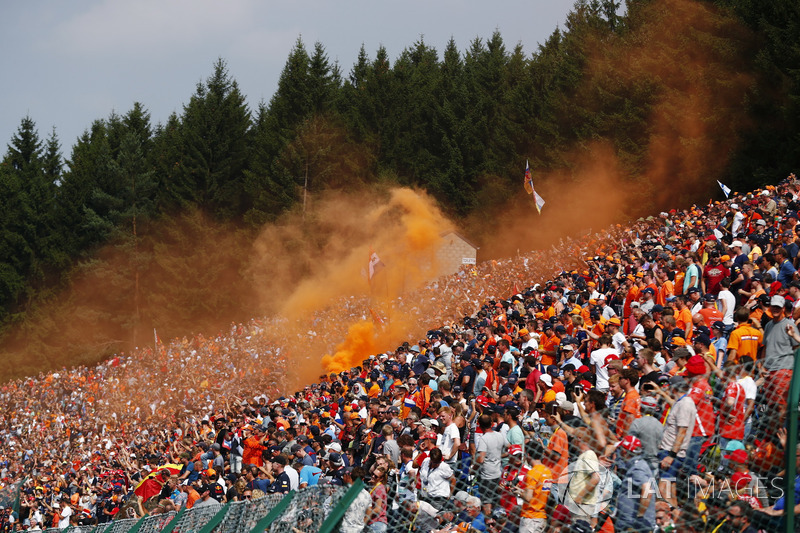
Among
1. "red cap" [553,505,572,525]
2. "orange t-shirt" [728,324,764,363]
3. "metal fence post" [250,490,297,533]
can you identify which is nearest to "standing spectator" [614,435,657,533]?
"red cap" [553,505,572,525]

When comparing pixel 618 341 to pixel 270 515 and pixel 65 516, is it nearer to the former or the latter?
pixel 270 515

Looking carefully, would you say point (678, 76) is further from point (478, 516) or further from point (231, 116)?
point (478, 516)

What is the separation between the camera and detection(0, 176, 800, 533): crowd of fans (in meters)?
5.19

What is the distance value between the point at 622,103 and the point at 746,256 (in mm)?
31052

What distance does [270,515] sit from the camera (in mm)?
5676

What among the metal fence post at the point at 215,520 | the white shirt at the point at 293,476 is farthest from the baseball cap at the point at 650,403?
the white shirt at the point at 293,476

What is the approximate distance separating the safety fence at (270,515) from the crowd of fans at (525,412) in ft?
0.40

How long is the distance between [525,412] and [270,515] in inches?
194

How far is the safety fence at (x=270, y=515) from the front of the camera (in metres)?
5.19

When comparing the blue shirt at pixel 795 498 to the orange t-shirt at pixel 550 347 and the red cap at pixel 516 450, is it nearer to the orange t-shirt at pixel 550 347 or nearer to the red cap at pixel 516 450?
the red cap at pixel 516 450

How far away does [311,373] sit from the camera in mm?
31656

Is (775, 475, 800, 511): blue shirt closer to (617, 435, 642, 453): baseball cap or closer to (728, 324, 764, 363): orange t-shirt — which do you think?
(617, 435, 642, 453): baseball cap

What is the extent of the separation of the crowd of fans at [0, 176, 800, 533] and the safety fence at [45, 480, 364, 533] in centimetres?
12

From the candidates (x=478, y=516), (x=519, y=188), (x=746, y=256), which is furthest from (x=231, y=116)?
(x=478, y=516)
